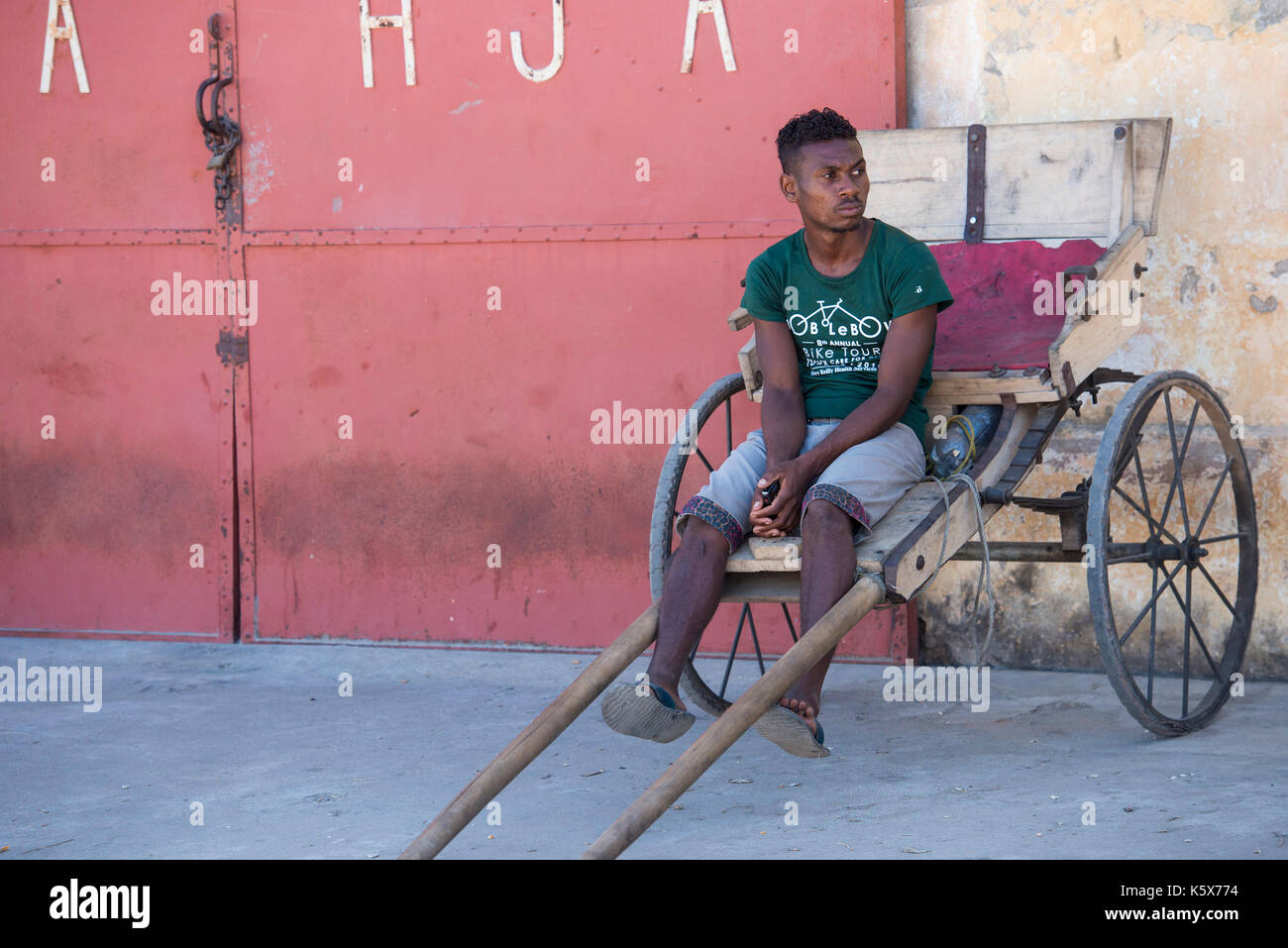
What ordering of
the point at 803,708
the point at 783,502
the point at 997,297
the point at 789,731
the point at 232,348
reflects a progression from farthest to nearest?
the point at 232,348
the point at 997,297
the point at 783,502
the point at 803,708
the point at 789,731

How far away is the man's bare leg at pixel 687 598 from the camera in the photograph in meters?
3.29

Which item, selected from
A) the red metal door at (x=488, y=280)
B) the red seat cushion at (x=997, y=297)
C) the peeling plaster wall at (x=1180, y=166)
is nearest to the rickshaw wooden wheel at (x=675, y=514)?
the red seat cushion at (x=997, y=297)

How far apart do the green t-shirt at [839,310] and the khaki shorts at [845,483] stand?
0.14 m

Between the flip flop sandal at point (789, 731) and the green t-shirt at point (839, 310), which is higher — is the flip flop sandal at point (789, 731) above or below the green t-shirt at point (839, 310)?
below

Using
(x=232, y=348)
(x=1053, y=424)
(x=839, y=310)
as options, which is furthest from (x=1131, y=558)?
(x=232, y=348)

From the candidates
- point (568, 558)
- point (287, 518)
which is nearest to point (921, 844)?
point (568, 558)

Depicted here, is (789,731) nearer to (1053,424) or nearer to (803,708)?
(803,708)

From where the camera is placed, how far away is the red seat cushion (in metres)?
4.10

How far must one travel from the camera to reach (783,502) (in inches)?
138

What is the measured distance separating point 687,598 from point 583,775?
79 cm

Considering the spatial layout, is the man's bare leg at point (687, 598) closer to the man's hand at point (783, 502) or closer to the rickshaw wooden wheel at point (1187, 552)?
the man's hand at point (783, 502)

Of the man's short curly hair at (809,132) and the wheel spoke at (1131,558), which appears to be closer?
the man's short curly hair at (809,132)

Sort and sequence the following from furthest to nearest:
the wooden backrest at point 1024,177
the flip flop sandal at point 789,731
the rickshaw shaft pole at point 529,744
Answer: the wooden backrest at point 1024,177, the flip flop sandal at point 789,731, the rickshaw shaft pole at point 529,744

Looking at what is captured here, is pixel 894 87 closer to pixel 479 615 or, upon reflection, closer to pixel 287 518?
pixel 479 615
